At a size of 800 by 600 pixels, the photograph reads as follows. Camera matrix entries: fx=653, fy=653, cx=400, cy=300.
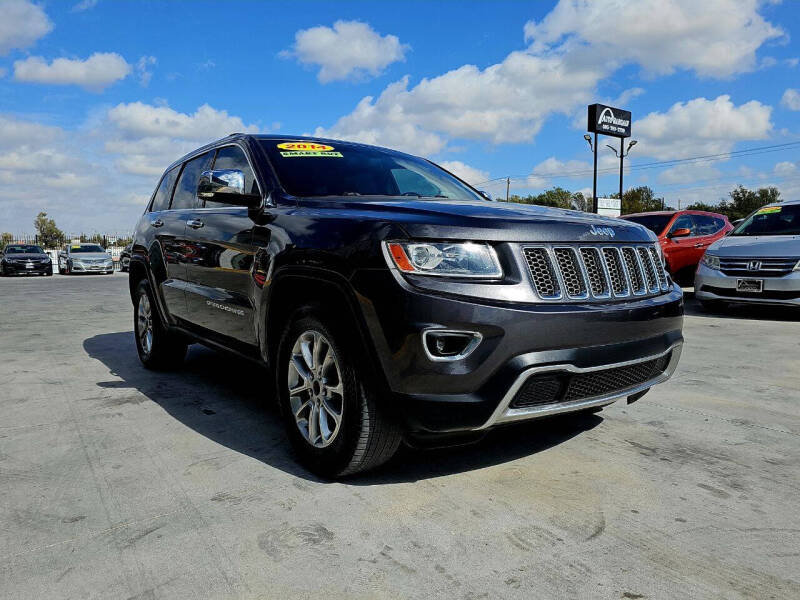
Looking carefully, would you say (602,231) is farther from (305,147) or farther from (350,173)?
(305,147)

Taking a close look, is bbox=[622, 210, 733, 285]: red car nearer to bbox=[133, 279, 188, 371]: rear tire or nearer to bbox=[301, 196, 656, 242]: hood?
bbox=[133, 279, 188, 371]: rear tire

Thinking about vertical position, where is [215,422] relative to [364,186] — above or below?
below

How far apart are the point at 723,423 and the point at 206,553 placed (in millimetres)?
2981

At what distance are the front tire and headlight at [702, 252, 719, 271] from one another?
7.73 meters

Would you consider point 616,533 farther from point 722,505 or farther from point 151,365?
point 151,365

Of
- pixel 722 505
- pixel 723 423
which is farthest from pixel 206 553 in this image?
pixel 723 423

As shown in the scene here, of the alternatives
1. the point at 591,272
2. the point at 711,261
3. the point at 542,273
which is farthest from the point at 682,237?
the point at 542,273

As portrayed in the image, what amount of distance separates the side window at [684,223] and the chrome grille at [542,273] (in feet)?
32.3

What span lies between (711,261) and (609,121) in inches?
1128

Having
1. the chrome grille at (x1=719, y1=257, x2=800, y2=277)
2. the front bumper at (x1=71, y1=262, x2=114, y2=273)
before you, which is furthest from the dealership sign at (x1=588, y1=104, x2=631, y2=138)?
the chrome grille at (x1=719, y1=257, x2=800, y2=277)

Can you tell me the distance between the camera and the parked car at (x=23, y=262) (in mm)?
27125

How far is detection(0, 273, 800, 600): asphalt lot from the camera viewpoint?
6.97ft

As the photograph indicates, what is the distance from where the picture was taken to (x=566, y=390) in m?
2.69

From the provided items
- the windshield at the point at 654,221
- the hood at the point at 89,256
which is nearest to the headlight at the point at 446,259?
the windshield at the point at 654,221
